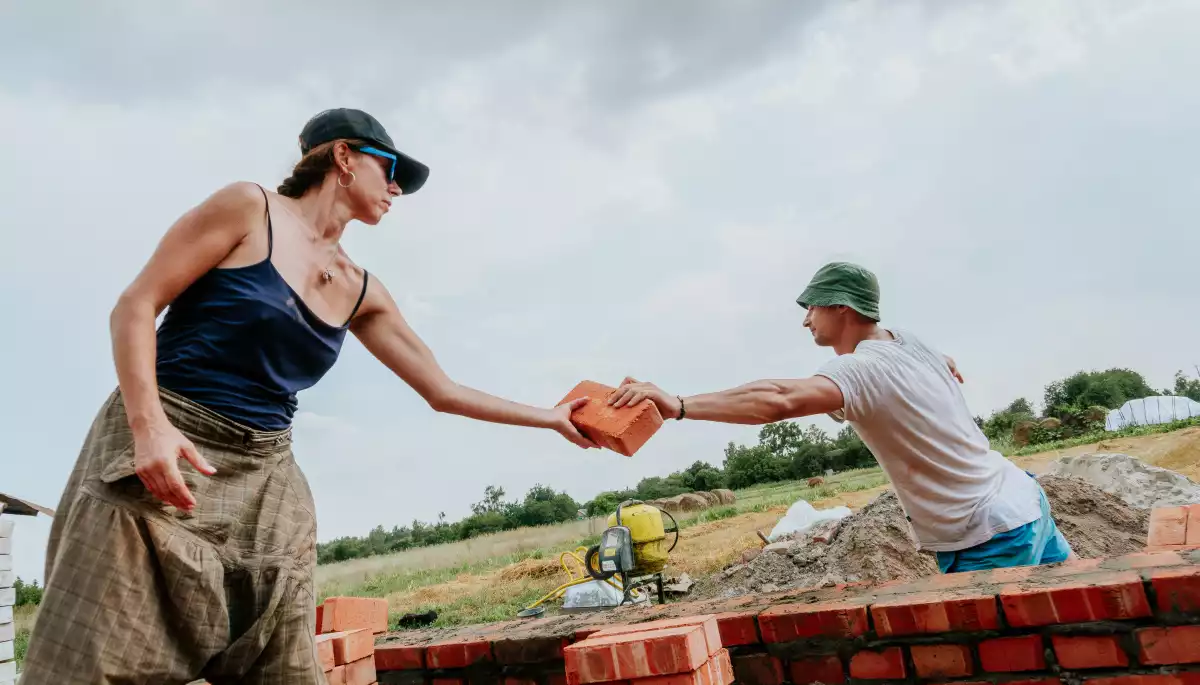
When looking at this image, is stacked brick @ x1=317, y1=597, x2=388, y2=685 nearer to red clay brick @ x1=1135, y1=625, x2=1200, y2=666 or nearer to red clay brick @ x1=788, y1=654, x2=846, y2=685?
red clay brick @ x1=788, y1=654, x2=846, y2=685

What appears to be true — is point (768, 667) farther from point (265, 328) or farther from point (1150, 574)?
point (265, 328)

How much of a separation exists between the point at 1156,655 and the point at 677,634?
1.26 m

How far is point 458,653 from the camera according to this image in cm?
302

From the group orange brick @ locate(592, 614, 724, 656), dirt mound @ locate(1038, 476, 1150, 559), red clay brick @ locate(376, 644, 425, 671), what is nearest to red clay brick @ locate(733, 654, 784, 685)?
orange brick @ locate(592, 614, 724, 656)

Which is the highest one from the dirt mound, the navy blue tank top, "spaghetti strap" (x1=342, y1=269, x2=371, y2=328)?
"spaghetti strap" (x1=342, y1=269, x2=371, y2=328)

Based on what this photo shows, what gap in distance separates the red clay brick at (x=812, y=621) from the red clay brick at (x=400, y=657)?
4.60 ft

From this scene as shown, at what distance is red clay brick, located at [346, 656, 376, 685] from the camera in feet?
9.86

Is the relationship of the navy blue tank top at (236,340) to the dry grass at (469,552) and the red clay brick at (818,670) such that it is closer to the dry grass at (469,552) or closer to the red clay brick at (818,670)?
the red clay brick at (818,670)

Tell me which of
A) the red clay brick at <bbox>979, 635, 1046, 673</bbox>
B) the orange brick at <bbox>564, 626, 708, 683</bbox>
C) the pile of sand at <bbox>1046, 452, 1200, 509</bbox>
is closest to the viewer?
the orange brick at <bbox>564, 626, 708, 683</bbox>

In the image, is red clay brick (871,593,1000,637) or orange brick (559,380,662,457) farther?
orange brick (559,380,662,457)

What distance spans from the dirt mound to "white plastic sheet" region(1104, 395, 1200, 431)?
20.7m

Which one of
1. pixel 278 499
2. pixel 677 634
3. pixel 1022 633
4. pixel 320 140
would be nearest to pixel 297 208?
pixel 320 140

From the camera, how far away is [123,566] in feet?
5.03

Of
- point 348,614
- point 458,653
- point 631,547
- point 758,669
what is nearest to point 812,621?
point 758,669
